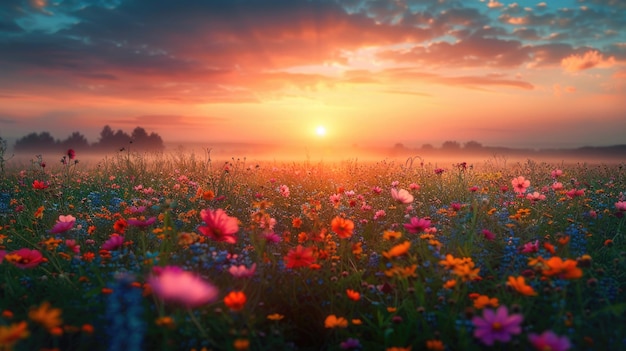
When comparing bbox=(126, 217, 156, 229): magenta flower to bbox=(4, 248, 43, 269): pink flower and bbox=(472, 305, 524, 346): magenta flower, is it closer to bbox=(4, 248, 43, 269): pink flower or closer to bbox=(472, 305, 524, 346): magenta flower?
bbox=(4, 248, 43, 269): pink flower

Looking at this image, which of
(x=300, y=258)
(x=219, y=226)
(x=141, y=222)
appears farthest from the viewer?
(x=141, y=222)

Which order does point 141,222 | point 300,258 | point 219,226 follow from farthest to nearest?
point 141,222 < point 300,258 < point 219,226

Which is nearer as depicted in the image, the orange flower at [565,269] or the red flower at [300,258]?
the orange flower at [565,269]

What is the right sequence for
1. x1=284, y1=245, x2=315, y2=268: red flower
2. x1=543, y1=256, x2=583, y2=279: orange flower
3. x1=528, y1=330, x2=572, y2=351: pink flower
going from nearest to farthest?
x1=528, y1=330, x2=572, y2=351: pink flower < x1=543, y1=256, x2=583, y2=279: orange flower < x1=284, y1=245, x2=315, y2=268: red flower

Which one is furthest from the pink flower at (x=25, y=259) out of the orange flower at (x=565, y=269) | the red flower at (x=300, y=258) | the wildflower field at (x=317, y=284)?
the orange flower at (x=565, y=269)

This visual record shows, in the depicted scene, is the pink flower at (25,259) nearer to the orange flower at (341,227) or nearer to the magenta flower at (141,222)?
the magenta flower at (141,222)

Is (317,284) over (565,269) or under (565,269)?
under

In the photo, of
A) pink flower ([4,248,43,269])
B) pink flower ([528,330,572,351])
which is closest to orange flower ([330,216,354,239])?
pink flower ([528,330,572,351])

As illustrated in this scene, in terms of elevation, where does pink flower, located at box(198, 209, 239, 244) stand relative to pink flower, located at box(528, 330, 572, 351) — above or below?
above

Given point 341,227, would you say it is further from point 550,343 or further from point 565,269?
point 550,343

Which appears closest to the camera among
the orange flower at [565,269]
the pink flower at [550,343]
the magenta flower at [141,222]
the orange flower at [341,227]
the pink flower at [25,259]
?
the pink flower at [550,343]

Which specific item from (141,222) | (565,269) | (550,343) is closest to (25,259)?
(141,222)

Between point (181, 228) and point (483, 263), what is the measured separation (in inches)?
113

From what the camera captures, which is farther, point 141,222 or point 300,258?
point 141,222
